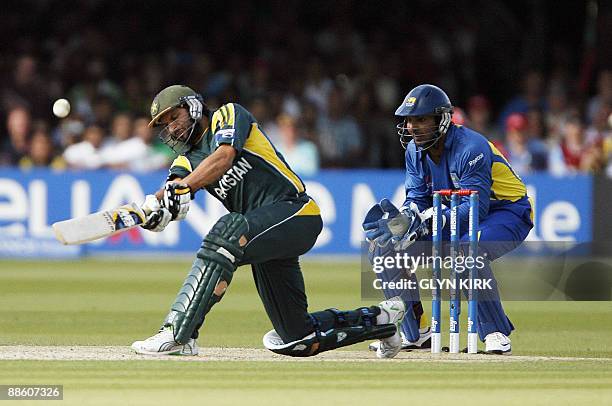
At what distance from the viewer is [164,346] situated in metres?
7.63

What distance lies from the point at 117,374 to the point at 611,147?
11478 mm

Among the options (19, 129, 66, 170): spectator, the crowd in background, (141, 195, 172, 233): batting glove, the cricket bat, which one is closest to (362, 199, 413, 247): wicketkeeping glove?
(141, 195, 172, 233): batting glove

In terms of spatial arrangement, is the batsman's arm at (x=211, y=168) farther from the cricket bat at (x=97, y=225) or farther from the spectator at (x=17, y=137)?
the spectator at (x=17, y=137)

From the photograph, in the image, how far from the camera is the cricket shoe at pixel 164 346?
7.62 metres

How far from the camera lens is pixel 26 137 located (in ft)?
57.2

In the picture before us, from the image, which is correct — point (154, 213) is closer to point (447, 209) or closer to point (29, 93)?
point (447, 209)

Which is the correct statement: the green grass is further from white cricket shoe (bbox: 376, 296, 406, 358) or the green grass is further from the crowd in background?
the crowd in background

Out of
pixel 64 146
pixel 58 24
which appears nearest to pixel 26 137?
pixel 64 146

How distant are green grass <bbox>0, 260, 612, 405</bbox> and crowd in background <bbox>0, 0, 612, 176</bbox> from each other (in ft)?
10.4

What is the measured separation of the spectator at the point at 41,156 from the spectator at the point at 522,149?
5727mm

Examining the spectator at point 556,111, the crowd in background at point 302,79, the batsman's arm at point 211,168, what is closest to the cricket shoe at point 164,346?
the batsman's arm at point 211,168

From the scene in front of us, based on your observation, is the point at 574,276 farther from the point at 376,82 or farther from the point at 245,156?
the point at 376,82

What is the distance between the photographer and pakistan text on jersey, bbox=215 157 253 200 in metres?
7.65

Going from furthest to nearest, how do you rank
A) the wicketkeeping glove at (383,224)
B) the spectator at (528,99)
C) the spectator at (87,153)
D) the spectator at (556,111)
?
the spectator at (528,99)
the spectator at (556,111)
the spectator at (87,153)
the wicketkeeping glove at (383,224)
